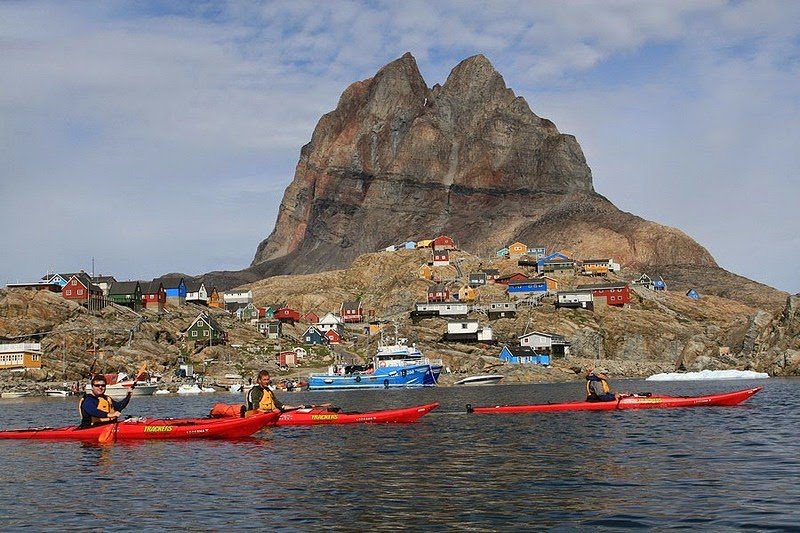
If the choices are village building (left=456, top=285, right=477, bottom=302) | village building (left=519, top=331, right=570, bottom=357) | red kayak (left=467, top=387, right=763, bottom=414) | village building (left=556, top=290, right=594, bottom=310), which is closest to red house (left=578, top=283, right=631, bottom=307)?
village building (left=556, top=290, right=594, bottom=310)

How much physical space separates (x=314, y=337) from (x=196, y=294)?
3715cm

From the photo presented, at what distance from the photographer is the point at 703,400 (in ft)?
184

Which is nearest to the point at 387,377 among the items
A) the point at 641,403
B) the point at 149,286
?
the point at 641,403

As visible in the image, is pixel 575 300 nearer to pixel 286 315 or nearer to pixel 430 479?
pixel 286 315

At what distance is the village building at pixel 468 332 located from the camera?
15775cm

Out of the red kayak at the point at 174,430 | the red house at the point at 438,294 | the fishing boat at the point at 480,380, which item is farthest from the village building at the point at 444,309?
the red kayak at the point at 174,430

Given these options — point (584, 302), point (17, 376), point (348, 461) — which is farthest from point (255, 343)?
point (348, 461)

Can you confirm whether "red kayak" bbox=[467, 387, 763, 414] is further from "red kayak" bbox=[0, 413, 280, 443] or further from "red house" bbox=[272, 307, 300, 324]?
"red house" bbox=[272, 307, 300, 324]

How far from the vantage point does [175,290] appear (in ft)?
606

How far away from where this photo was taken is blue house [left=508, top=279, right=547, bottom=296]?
7643 inches

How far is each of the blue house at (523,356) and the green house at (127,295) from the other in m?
75.1

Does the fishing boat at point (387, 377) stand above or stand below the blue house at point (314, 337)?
below

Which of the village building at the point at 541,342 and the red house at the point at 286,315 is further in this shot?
the red house at the point at 286,315

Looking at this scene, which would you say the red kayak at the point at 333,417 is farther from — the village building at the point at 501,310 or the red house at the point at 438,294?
the red house at the point at 438,294
